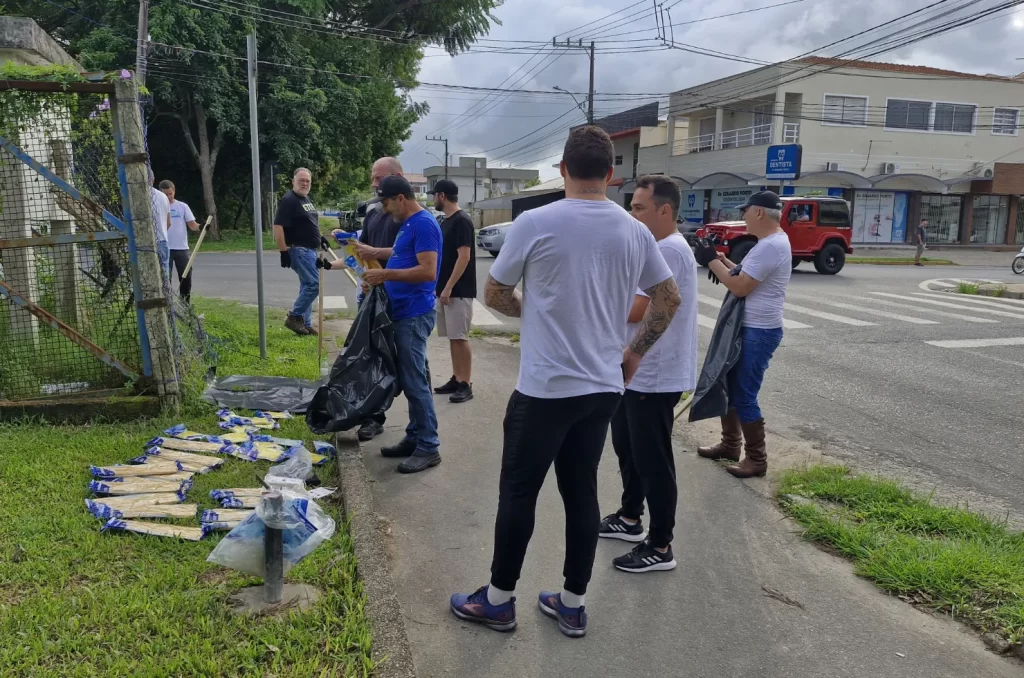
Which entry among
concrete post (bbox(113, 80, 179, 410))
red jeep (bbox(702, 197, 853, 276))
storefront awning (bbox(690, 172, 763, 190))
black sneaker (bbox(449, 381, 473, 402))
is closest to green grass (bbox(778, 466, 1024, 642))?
black sneaker (bbox(449, 381, 473, 402))

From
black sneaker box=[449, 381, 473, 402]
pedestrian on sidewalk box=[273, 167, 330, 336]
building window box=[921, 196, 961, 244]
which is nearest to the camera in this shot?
black sneaker box=[449, 381, 473, 402]

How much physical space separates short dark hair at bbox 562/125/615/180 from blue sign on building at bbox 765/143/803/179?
25768mm

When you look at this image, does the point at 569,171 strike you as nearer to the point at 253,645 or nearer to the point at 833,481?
the point at 253,645

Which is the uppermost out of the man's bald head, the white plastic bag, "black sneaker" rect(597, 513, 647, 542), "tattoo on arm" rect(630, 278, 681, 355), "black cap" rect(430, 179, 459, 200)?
the man's bald head

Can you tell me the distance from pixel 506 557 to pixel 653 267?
4.15ft

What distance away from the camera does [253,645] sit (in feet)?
9.20

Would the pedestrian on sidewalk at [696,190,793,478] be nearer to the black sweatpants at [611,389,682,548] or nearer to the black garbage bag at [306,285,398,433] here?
the black sweatpants at [611,389,682,548]

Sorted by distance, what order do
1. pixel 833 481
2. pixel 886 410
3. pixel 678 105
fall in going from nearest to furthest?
1. pixel 833 481
2. pixel 886 410
3. pixel 678 105

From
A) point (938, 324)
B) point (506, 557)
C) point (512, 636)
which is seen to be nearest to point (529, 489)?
point (506, 557)

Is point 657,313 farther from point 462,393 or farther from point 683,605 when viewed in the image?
point 462,393

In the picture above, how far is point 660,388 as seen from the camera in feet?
11.5

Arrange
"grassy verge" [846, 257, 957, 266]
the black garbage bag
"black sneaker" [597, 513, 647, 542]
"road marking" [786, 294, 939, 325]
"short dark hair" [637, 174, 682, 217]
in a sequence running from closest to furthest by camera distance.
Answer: "short dark hair" [637, 174, 682, 217]
"black sneaker" [597, 513, 647, 542]
the black garbage bag
"road marking" [786, 294, 939, 325]
"grassy verge" [846, 257, 957, 266]

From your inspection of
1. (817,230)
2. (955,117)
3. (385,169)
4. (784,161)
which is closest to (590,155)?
(385,169)

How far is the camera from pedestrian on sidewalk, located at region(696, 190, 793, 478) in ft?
15.2
